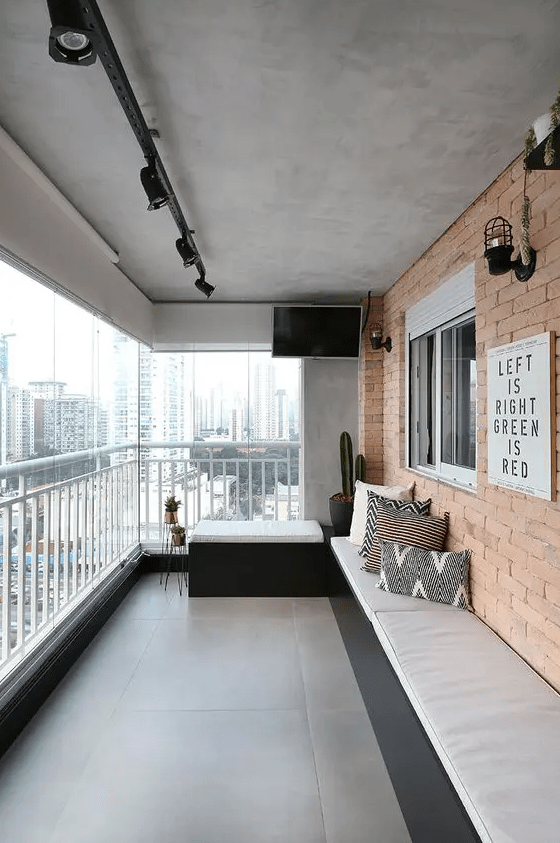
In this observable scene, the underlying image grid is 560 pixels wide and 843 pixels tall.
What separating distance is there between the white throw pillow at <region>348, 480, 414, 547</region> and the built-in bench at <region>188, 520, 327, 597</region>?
405 millimetres

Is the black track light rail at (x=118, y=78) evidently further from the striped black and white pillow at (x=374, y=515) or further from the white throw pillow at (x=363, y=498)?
the white throw pillow at (x=363, y=498)

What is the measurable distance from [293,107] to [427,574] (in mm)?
2342

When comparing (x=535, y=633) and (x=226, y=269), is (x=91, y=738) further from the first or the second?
(x=226, y=269)

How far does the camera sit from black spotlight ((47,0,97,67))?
1.24 meters

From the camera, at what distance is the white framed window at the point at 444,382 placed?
3178 millimetres

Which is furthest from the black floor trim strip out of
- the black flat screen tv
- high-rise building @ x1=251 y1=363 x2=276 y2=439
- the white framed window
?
the black flat screen tv

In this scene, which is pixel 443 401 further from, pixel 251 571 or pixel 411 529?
pixel 251 571

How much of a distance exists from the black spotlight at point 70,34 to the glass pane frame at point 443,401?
241 cm

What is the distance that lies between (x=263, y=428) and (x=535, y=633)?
3569mm

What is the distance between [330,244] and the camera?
142 inches

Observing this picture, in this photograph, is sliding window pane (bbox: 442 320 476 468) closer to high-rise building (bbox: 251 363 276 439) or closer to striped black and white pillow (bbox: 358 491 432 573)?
striped black and white pillow (bbox: 358 491 432 573)

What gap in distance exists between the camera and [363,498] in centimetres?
424

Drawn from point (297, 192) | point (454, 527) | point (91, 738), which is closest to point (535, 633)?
point (454, 527)

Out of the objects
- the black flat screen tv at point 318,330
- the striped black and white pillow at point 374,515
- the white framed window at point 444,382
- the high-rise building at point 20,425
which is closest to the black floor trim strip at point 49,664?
the high-rise building at point 20,425
